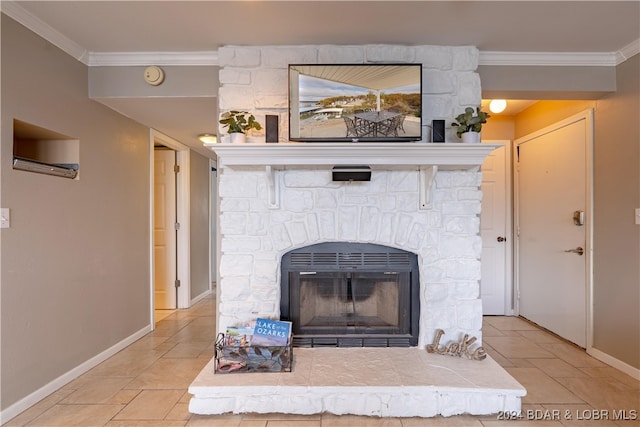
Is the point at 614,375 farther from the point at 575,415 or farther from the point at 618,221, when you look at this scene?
the point at 618,221

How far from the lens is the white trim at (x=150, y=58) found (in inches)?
98.3

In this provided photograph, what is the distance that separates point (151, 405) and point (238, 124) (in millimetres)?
1734

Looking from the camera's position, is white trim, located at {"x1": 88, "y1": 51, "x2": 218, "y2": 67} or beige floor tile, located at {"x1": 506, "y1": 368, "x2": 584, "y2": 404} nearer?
beige floor tile, located at {"x1": 506, "y1": 368, "x2": 584, "y2": 404}

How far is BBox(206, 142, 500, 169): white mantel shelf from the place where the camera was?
207 centimetres

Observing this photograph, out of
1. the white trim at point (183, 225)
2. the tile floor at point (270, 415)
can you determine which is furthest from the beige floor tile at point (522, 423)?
the white trim at point (183, 225)

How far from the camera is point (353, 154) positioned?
210cm

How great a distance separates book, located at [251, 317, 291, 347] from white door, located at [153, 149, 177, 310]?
103 inches

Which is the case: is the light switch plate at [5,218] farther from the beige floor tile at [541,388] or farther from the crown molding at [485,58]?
the beige floor tile at [541,388]

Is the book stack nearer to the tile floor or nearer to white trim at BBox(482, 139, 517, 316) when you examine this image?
the tile floor

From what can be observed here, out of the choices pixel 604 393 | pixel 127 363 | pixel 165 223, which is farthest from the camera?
pixel 165 223

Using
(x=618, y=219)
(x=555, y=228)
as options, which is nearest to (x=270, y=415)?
(x=618, y=219)

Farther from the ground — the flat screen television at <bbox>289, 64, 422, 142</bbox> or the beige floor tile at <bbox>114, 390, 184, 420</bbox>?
the flat screen television at <bbox>289, 64, 422, 142</bbox>

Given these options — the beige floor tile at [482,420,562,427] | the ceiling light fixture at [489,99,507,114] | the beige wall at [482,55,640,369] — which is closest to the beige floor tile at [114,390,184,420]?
the beige floor tile at [482,420,562,427]

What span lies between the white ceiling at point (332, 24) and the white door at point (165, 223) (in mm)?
1927
